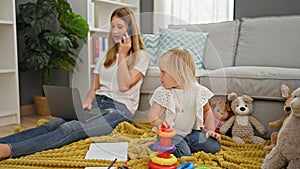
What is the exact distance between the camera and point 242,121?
155 cm

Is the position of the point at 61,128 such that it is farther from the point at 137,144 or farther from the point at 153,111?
the point at 153,111

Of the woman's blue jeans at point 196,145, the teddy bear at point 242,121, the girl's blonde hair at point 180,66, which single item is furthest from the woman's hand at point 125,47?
the teddy bear at point 242,121

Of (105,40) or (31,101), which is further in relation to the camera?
(31,101)

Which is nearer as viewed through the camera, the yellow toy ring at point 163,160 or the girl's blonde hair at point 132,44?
the girl's blonde hair at point 132,44

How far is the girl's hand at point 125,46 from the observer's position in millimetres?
968

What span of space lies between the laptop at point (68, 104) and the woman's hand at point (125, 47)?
7.5 inches

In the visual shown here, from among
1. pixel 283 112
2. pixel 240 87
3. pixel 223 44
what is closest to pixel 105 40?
pixel 240 87

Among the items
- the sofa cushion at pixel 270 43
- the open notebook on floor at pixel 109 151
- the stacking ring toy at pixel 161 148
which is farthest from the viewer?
the sofa cushion at pixel 270 43

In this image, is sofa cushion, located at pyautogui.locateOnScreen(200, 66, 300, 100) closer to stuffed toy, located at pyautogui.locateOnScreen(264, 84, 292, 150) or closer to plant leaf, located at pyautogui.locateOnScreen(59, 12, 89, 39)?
stuffed toy, located at pyautogui.locateOnScreen(264, 84, 292, 150)

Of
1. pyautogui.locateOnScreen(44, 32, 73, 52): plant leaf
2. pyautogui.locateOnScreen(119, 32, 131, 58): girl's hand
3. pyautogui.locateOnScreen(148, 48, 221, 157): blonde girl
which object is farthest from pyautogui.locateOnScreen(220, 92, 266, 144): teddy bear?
pyautogui.locateOnScreen(44, 32, 73, 52): plant leaf

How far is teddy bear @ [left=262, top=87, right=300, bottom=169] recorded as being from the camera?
1.08 metres

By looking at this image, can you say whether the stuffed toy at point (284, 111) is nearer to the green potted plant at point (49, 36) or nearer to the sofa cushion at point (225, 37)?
the sofa cushion at point (225, 37)

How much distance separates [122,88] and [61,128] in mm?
524

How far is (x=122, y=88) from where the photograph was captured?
1019mm
